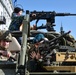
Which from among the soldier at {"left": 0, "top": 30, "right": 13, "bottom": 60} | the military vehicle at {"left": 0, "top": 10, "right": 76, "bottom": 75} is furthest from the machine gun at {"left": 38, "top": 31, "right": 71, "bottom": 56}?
the soldier at {"left": 0, "top": 30, "right": 13, "bottom": 60}

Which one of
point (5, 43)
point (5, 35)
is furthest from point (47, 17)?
point (5, 35)

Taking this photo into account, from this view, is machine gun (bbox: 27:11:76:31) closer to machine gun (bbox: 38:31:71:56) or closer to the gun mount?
the gun mount

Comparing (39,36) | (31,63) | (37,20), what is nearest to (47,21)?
(37,20)

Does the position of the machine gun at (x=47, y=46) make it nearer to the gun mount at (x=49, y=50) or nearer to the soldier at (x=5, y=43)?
the gun mount at (x=49, y=50)

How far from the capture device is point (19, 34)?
188 inches

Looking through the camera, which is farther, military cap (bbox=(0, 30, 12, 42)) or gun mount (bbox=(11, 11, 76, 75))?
military cap (bbox=(0, 30, 12, 42))

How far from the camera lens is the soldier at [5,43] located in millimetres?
4430

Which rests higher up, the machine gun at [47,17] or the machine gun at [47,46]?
the machine gun at [47,17]

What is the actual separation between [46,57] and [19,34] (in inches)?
29.6

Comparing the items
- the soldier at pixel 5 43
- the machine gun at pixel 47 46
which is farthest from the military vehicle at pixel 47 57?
the soldier at pixel 5 43

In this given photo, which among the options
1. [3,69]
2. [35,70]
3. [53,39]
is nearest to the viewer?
[3,69]

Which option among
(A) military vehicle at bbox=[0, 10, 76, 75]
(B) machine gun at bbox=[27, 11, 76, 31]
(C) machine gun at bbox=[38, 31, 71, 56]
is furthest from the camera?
(B) machine gun at bbox=[27, 11, 76, 31]

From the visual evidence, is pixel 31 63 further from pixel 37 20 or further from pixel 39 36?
pixel 37 20

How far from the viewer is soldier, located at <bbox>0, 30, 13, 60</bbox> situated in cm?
443
